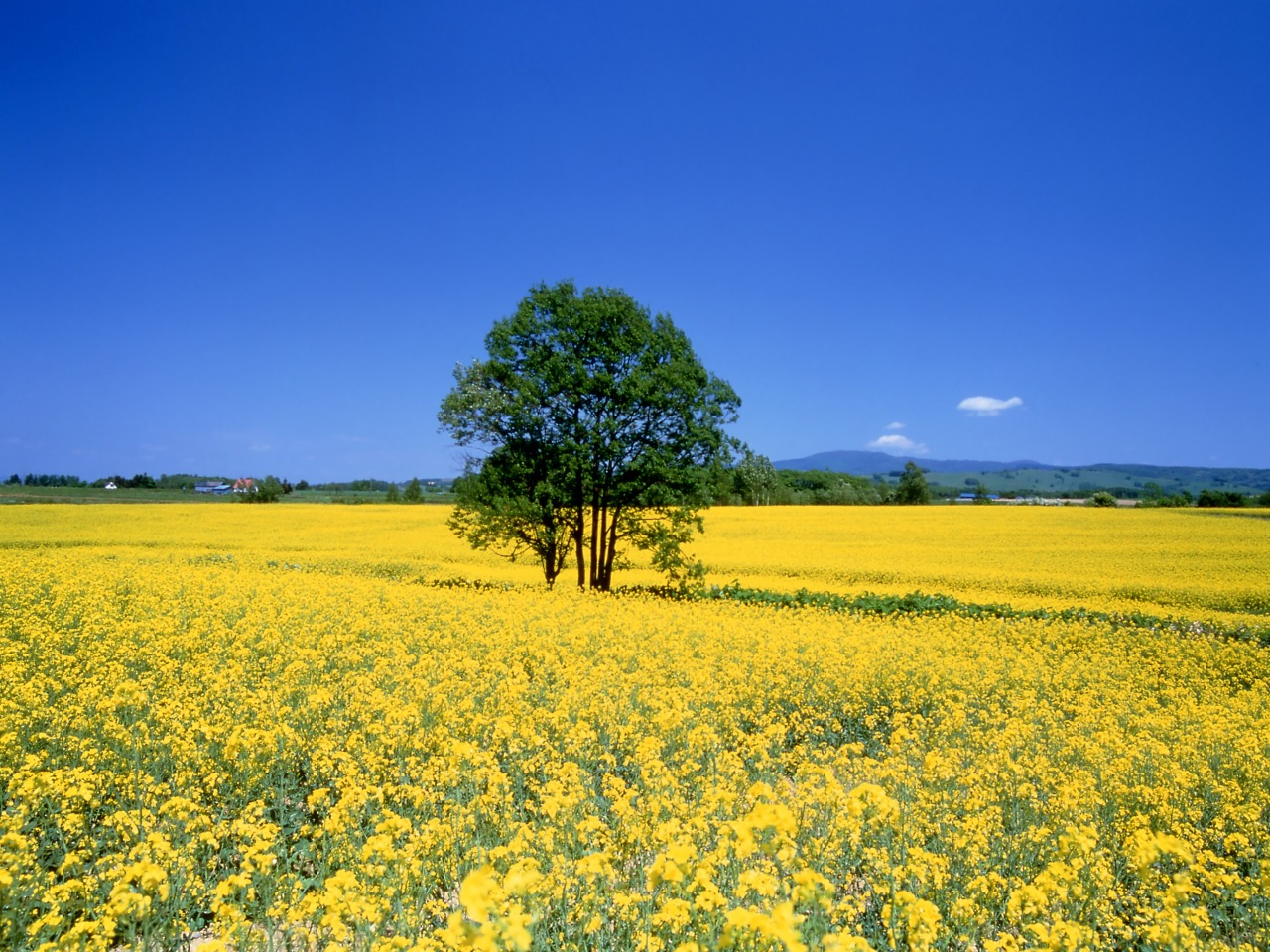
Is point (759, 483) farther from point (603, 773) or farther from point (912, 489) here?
point (603, 773)

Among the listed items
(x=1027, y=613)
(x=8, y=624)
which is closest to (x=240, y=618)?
(x=8, y=624)

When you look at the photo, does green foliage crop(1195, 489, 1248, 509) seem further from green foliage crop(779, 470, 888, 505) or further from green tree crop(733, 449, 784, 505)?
green tree crop(733, 449, 784, 505)

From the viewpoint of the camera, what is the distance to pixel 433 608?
13.8 m

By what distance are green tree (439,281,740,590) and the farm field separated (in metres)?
4.77

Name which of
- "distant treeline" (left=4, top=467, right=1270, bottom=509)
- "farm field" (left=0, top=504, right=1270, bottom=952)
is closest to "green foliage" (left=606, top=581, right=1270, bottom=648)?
"farm field" (left=0, top=504, right=1270, bottom=952)

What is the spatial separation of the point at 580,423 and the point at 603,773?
14.9 m

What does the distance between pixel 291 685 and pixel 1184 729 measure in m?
10.3

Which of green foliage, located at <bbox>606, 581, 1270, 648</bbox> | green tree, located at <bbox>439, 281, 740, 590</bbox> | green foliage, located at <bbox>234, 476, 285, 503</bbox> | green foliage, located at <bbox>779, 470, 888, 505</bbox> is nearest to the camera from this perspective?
green foliage, located at <bbox>606, 581, 1270, 648</bbox>

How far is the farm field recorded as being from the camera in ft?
11.7

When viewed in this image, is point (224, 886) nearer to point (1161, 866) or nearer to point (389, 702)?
point (389, 702)

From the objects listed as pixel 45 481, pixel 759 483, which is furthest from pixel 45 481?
pixel 759 483

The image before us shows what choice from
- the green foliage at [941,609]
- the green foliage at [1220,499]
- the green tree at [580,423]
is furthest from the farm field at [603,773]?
the green foliage at [1220,499]

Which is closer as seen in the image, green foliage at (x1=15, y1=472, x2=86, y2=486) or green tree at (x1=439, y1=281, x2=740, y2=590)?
green tree at (x1=439, y1=281, x2=740, y2=590)

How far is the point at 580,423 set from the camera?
21.0 meters
